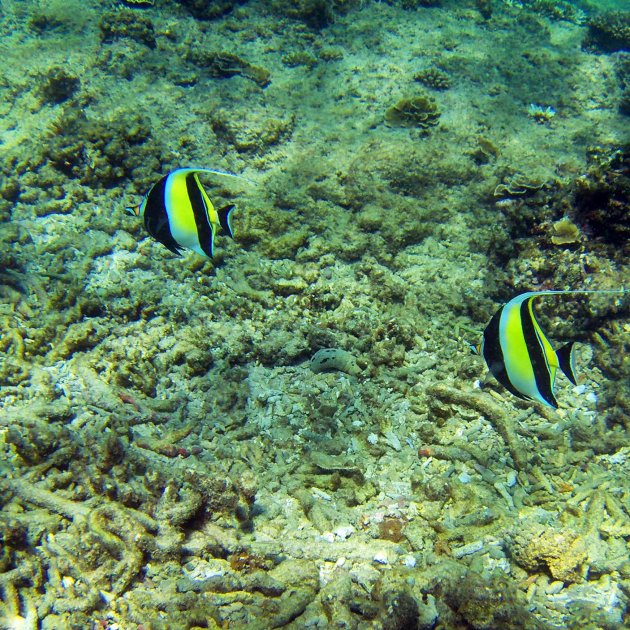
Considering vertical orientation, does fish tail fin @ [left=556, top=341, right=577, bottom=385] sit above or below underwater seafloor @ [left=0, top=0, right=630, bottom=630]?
above

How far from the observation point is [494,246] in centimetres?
500

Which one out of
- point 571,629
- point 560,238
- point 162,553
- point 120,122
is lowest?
point 571,629

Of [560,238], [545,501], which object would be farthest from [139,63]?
[545,501]

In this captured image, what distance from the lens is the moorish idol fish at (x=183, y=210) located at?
259 cm

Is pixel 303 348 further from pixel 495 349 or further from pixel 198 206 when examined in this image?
pixel 495 349

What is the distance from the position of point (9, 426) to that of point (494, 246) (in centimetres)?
522

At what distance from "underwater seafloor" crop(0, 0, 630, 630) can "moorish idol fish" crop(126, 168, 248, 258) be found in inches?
71.3

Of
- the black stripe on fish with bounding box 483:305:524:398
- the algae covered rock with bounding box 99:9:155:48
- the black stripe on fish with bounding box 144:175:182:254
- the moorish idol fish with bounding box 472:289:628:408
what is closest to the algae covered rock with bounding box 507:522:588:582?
the moorish idol fish with bounding box 472:289:628:408

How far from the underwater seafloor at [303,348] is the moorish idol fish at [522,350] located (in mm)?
1491

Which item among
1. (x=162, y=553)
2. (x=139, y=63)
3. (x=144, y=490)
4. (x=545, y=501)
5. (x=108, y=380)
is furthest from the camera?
(x=139, y=63)

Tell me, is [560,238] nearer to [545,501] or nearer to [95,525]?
[545,501]

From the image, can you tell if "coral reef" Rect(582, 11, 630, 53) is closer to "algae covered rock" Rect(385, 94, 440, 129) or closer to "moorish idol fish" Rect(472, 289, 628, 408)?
"algae covered rock" Rect(385, 94, 440, 129)

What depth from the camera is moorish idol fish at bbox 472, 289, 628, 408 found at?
6.72 ft

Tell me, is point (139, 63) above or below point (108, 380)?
above
